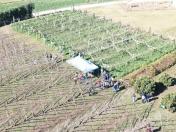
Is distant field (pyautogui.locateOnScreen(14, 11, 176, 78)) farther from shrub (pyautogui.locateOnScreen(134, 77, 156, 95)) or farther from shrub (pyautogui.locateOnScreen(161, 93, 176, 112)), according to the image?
shrub (pyautogui.locateOnScreen(161, 93, 176, 112))

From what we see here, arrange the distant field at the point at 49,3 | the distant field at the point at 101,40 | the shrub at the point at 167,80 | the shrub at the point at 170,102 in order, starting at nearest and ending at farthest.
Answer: the shrub at the point at 170,102
the shrub at the point at 167,80
the distant field at the point at 101,40
the distant field at the point at 49,3

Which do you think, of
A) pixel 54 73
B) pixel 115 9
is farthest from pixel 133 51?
pixel 115 9

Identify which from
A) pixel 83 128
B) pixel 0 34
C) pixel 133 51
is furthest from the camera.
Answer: pixel 0 34

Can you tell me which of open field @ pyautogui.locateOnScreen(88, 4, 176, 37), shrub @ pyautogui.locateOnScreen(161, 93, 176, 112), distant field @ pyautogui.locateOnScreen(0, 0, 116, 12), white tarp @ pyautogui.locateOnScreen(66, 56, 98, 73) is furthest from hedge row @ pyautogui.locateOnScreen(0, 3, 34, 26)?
shrub @ pyautogui.locateOnScreen(161, 93, 176, 112)

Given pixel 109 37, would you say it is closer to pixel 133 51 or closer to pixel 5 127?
pixel 133 51

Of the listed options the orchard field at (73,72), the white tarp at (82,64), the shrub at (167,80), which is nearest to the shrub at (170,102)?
the orchard field at (73,72)

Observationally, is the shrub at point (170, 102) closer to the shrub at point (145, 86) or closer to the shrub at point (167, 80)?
the shrub at point (145, 86)
